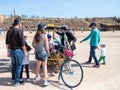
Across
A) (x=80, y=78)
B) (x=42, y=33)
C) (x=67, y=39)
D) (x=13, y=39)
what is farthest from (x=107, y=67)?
(x=13, y=39)

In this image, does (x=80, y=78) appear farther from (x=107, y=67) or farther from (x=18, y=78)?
(x=107, y=67)

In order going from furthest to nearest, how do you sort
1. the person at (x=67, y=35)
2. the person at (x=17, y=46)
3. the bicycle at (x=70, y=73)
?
the person at (x=67, y=35) < the bicycle at (x=70, y=73) < the person at (x=17, y=46)

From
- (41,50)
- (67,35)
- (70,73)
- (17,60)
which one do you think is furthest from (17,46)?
(67,35)

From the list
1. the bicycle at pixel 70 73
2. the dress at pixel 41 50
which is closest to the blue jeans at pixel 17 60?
the dress at pixel 41 50

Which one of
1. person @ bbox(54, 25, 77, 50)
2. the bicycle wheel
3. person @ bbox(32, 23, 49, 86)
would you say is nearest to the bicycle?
the bicycle wheel

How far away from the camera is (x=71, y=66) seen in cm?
800

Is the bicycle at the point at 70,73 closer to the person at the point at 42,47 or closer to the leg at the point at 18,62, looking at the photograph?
the person at the point at 42,47

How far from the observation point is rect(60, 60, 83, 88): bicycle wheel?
7.97 m

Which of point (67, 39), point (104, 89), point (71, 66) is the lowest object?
point (104, 89)

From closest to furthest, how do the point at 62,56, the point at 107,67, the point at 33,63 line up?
the point at 62,56, the point at 107,67, the point at 33,63

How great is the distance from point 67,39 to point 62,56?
0.64 metres

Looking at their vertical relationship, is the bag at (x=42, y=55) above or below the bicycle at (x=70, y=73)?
above

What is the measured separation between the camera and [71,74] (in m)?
8.13

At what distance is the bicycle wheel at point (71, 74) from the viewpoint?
314 inches
